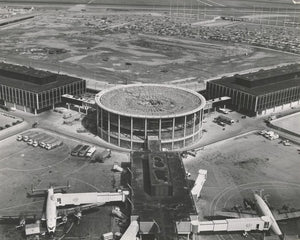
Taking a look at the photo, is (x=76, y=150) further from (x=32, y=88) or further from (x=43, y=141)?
(x=32, y=88)

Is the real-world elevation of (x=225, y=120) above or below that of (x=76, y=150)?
above

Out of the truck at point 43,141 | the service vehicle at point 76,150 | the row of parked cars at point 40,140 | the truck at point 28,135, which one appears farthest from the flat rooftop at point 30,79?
the service vehicle at point 76,150

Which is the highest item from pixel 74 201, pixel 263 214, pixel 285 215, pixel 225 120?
pixel 225 120

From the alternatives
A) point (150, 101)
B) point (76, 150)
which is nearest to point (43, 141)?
point (76, 150)

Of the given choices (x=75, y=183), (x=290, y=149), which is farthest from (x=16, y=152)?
(x=290, y=149)

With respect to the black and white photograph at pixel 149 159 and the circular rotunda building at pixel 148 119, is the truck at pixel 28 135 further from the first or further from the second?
the circular rotunda building at pixel 148 119

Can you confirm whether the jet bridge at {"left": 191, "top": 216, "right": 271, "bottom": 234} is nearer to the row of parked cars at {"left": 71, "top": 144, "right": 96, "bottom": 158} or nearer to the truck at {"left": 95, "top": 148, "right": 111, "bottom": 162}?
the truck at {"left": 95, "top": 148, "right": 111, "bottom": 162}

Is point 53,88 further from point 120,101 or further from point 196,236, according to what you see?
point 196,236
